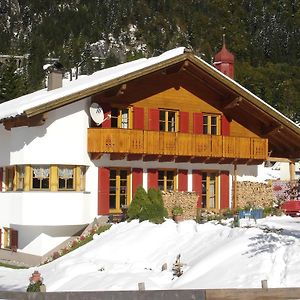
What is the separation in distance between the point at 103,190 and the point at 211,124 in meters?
6.23

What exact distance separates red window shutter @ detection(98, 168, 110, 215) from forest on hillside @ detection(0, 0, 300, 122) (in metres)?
95.7

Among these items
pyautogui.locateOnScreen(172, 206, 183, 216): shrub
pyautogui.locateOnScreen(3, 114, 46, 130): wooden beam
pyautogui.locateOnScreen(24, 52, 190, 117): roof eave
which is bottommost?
pyautogui.locateOnScreen(172, 206, 183, 216): shrub

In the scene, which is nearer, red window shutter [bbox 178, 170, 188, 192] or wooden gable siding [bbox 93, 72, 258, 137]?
wooden gable siding [bbox 93, 72, 258, 137]

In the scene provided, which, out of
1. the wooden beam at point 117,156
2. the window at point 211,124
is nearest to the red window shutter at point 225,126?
the window at point 211,124

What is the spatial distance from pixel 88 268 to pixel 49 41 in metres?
133

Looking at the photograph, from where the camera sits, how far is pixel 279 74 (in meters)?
132

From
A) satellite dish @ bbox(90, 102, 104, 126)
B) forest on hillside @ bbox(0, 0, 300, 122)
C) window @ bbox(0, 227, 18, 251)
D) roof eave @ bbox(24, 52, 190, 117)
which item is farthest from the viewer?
forest on hillside @ bbox(0, 0, 300, 122)

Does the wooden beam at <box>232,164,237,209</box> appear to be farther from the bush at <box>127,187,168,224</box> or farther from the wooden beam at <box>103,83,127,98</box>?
the wooden beam at <box>103,83,127,98</box>

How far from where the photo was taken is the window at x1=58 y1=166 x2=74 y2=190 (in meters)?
24.5

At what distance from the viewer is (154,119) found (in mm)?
27141

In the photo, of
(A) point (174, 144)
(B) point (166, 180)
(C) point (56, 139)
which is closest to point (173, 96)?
(A) point (174, 144)

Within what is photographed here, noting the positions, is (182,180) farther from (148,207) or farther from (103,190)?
(148,207)

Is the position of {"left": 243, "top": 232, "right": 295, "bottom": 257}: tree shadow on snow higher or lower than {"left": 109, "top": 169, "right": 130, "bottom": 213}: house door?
lower

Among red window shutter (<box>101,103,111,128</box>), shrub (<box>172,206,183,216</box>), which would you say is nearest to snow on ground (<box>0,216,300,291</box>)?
shrub (<box>172,206,183,216</box>)
